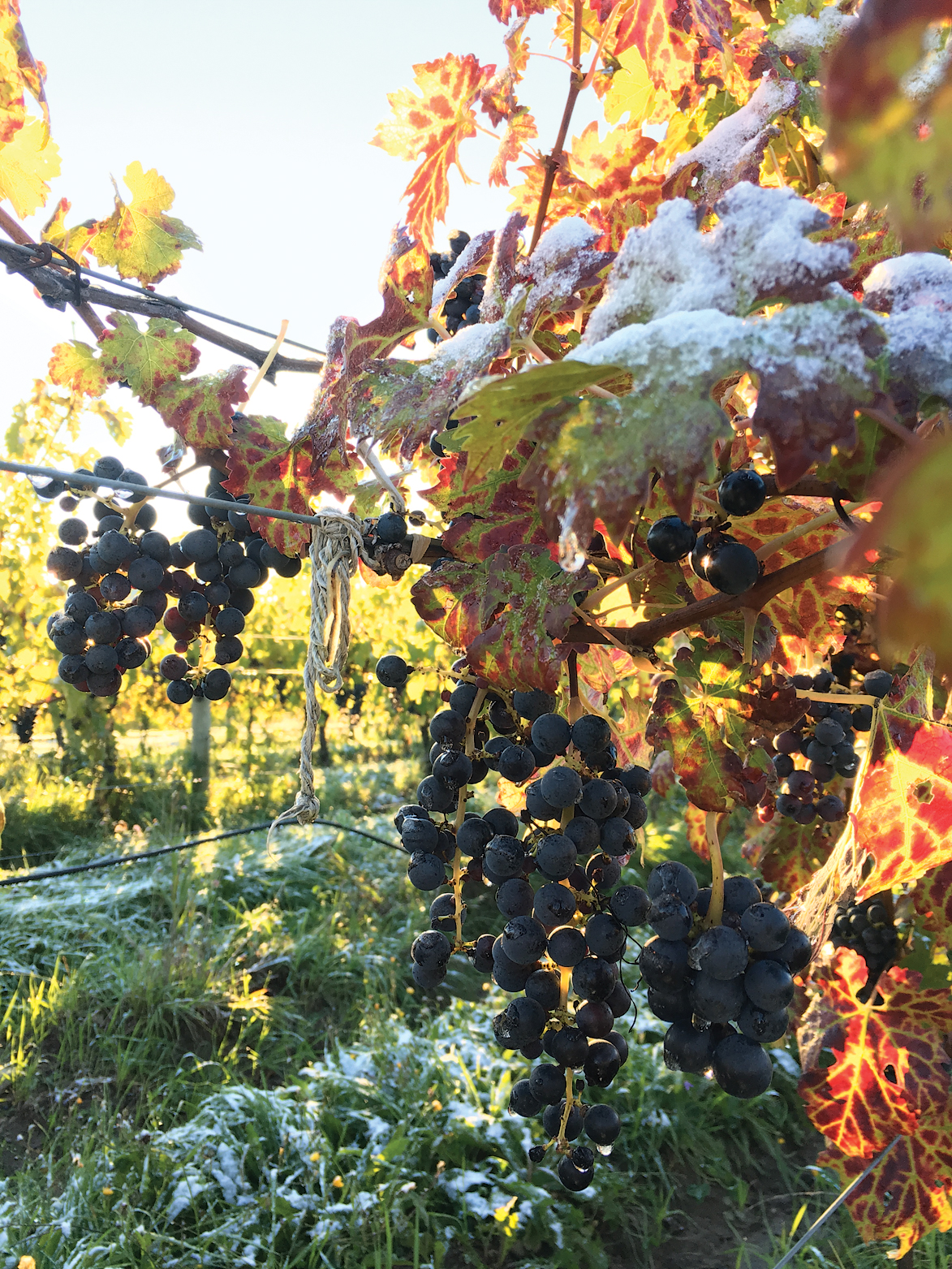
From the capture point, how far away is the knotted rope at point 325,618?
3.28ft

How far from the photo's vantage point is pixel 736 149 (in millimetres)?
871

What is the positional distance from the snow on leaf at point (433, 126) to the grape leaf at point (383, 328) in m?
0.36

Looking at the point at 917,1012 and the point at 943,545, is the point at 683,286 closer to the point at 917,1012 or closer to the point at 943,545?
the point at 943,545

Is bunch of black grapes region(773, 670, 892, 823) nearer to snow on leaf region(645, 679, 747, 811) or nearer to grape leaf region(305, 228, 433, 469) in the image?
snow on leaf region(645, 679, 747, 811)

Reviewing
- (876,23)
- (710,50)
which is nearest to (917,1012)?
(876,23)

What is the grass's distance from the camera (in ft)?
8.46

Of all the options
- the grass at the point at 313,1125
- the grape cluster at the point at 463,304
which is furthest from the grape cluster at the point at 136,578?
the grass at the point at 313,1125

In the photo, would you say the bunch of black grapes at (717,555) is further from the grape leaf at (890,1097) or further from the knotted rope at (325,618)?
the grape leaf at (890,1097)

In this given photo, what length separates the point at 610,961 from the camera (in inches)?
35.3

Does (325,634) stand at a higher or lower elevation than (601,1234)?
higher

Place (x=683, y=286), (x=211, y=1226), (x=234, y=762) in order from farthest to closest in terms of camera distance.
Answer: (x=234, y=762)
(x=211, y=1226)
(x=683, y=286)

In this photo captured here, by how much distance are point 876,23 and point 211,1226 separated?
132 inches

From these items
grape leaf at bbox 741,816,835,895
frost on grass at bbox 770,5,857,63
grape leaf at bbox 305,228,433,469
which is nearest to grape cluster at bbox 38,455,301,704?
grape leaf at bbox 305,228,433,469

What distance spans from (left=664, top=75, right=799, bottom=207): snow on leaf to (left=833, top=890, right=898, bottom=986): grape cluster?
1610 mm
